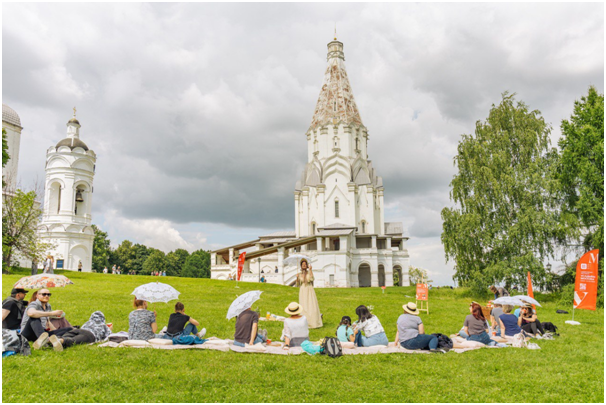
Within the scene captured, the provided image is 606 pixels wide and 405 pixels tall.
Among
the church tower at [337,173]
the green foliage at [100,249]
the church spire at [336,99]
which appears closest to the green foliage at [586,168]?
the church tower at [337,173]

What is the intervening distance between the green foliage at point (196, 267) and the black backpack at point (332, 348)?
90.2 meters

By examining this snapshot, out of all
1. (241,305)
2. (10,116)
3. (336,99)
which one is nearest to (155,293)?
(241,305)

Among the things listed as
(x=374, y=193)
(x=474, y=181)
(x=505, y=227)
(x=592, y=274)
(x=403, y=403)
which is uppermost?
(x=374, y=193)

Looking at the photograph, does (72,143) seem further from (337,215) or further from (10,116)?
(337,215)

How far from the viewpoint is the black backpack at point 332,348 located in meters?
9.19

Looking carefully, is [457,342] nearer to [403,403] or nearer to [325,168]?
[403,403]

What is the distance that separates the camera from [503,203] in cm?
2728

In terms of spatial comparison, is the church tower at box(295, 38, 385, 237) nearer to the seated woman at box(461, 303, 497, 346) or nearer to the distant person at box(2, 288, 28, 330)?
the seated woman at box(461, 303, 497, 346)

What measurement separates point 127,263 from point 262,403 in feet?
295

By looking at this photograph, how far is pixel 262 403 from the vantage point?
6465mm

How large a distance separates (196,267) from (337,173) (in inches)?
2142

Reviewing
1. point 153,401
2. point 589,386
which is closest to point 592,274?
point 589,386

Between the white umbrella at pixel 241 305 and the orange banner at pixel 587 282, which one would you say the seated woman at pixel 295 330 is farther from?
the orange banner at pixel 587 282

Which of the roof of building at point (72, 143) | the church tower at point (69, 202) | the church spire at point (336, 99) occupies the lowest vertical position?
the church tower at point (69, 202)
